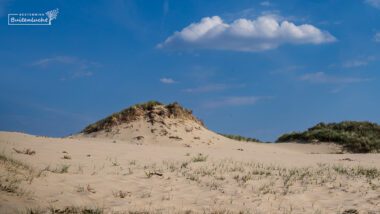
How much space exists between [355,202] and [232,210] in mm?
2921

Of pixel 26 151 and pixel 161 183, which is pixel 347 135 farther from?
pixel 26 151

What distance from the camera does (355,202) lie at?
965cm

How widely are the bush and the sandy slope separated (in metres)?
10.5

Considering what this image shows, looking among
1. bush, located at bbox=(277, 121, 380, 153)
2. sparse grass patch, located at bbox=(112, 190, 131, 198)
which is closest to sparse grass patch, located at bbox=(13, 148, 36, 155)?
sparse grass patch, located at bbox=(112, 190, 131, 198)

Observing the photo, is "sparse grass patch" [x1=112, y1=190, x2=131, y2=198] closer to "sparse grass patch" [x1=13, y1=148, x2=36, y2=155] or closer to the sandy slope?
the sandy slope

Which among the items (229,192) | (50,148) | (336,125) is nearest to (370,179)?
(229,192)

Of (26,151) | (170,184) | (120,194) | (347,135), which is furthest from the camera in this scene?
(347,135)

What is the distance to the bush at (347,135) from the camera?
24.8m

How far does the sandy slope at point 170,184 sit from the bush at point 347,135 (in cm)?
1047

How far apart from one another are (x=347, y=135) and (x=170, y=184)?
60.1 feet

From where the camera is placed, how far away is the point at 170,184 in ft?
34.9

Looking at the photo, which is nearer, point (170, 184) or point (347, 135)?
point (170, 184)

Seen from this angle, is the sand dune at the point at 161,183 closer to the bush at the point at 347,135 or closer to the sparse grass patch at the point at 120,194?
the sparse grass patch at the point at 120,194

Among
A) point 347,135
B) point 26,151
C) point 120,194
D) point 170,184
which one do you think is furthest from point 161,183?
point 347,135
